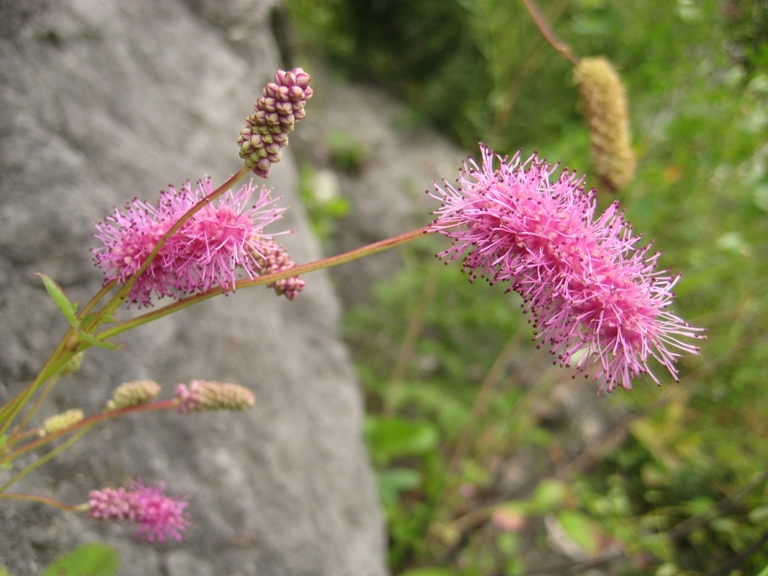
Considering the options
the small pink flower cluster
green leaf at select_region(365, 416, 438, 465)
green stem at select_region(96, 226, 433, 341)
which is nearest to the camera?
the small pink flower cluster

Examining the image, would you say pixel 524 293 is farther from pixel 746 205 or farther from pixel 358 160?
pixel 358 160

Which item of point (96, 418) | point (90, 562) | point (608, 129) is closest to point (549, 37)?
point (608, 129)

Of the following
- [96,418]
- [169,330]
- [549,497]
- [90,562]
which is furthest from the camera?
[549,497]

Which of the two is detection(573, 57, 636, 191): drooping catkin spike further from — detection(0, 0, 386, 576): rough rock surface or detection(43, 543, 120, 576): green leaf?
detection(43, 543, 120, 576): green leaf

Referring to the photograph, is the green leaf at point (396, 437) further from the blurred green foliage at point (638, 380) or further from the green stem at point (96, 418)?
the green stem at point (96, 418)

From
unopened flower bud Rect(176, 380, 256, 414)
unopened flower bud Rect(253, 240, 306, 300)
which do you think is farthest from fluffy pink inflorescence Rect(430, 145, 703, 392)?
unopened flower bud Rect(176, 380, 256, 414)

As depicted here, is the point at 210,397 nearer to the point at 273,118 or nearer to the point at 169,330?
the point at 273,118
